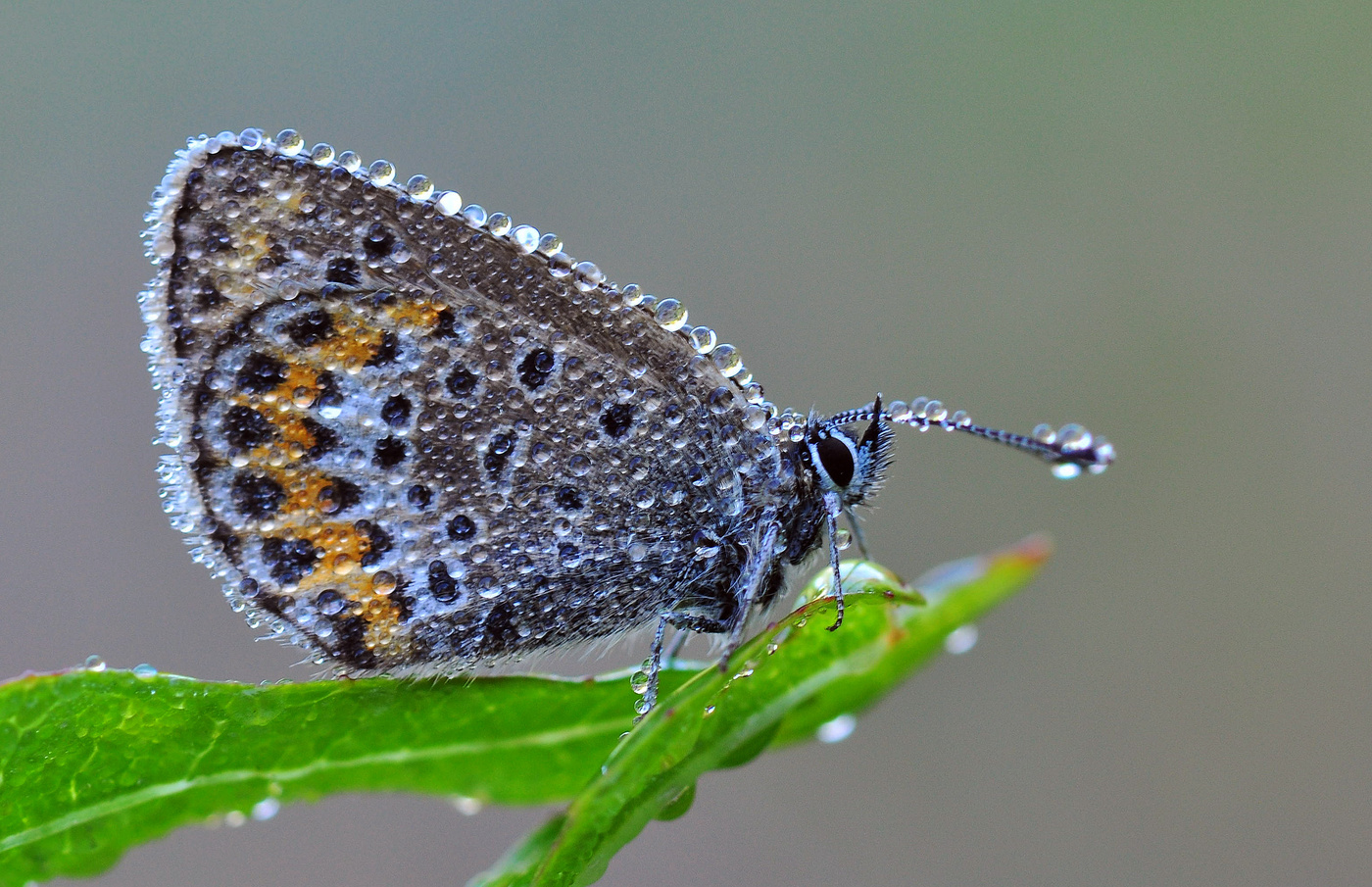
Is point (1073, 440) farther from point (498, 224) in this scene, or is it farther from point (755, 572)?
point (498, 224)

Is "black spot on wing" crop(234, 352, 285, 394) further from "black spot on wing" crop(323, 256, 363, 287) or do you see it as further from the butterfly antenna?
the butterfly antenna

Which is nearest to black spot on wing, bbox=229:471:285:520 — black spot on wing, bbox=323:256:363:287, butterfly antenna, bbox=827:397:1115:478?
black spot on wing, bbox=323:256:363:287

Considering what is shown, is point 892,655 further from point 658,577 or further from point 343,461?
point 343,461

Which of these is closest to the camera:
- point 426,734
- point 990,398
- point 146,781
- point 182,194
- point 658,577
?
point 146,781

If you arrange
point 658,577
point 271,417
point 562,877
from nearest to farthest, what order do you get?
point 562,877 → point 271,417 → point 658,577

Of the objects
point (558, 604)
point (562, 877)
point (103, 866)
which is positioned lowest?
point (562, 877)

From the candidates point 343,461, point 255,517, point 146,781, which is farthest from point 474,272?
point 146,781

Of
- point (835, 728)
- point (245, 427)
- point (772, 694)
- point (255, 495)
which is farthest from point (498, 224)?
point (835, 728)
